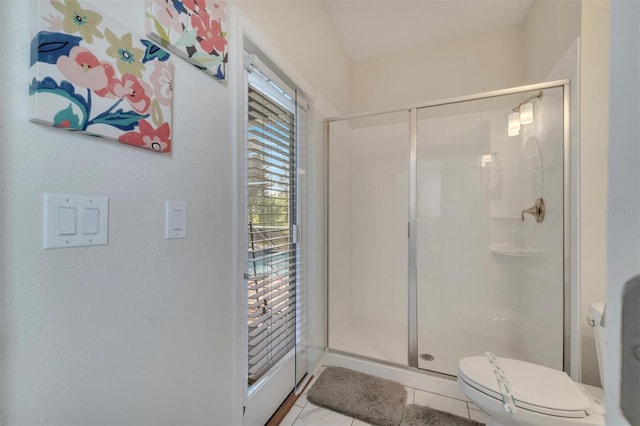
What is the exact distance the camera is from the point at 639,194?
0.77 ft

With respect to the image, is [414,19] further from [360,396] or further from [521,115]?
[360,396]

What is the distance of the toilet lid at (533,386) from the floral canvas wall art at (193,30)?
5.58 ft

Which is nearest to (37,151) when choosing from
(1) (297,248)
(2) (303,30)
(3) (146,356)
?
(3) (146,356)

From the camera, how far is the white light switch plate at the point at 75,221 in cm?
56

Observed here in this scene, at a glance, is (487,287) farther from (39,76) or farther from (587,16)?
(39,76)

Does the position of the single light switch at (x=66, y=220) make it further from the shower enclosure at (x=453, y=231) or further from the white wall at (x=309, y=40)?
the shower enclosure at (x=453, y=231)

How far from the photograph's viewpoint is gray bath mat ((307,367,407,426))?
1386mm

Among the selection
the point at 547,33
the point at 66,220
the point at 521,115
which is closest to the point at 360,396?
the point at 66,220

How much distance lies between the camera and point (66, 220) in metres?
0.58

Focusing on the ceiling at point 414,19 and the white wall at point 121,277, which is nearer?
the white wall at point 121,277

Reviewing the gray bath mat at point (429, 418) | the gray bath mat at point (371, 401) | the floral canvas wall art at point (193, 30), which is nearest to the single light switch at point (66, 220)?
the floral canvas wall art at point (193, 30)

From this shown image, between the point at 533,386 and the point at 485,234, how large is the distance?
1260 millimetres

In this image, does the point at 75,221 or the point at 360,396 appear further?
the point at 360,396

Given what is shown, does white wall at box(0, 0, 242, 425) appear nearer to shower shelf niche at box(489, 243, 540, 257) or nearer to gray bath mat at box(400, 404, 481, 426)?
gray bath mat at box(400, 404, 481, 426)
